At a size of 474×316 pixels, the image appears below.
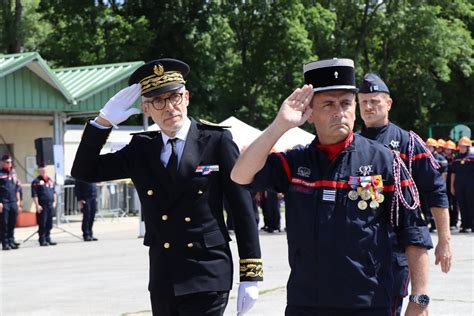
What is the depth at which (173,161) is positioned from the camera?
185 inches

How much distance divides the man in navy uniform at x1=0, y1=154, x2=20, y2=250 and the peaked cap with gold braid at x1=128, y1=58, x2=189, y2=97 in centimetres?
Result: 1322

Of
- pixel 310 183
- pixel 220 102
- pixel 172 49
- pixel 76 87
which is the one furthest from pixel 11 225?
pixel 220 102

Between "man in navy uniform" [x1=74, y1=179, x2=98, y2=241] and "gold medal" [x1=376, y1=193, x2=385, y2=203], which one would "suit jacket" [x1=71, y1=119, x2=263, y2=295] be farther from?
"man in navy uniform" [x1=74, y1=179, x2=98, y2=241]

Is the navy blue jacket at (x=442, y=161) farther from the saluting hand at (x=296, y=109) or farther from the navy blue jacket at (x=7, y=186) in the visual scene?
the saluting hand at (x=296, y=109)

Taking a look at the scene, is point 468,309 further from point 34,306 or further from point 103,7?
point 103,7

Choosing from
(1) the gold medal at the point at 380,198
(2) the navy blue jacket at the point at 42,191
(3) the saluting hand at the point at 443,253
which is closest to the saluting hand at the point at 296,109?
(1) the gold medal at the point at 380,198

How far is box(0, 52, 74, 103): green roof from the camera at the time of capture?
22016 mm

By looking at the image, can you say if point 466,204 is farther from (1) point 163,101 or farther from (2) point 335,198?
(2) point 335,198

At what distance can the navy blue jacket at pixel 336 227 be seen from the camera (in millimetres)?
3684

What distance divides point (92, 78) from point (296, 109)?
21.8 metres

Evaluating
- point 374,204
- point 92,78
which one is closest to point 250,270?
point 374,204

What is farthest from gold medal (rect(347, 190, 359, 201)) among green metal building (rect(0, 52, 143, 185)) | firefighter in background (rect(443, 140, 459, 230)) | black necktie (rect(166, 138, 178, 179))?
green metal building (rect(0, 52, 143, 185))

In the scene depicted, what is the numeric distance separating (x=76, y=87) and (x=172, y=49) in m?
14.7

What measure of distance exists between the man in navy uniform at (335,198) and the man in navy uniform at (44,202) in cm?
1475
